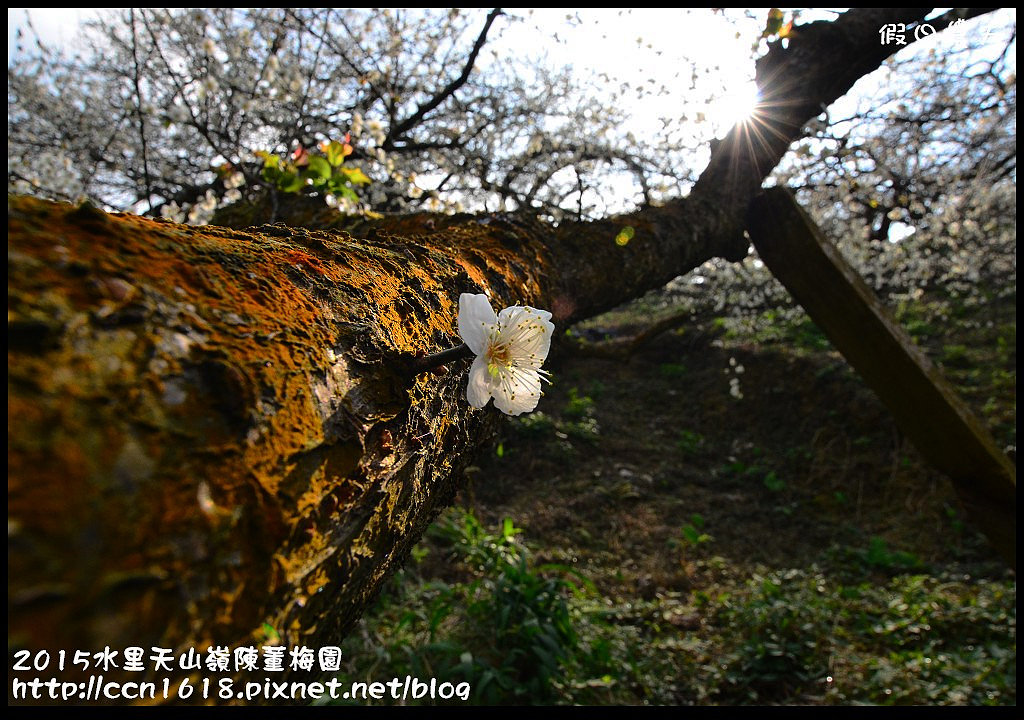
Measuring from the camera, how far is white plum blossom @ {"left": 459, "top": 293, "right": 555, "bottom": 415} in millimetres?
753

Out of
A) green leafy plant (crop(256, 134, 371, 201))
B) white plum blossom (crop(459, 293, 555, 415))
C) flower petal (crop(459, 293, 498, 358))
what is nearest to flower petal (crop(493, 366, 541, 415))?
white plum blossom (crop(459, 293, 555, 415))

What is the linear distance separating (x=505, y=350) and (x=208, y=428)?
496mm

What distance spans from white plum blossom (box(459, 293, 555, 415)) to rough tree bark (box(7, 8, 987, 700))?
66 millimetres

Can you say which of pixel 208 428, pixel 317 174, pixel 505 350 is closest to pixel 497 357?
pixel 505 350

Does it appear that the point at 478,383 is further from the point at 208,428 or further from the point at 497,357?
the point at 208,428

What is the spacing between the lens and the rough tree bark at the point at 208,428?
0.31 m

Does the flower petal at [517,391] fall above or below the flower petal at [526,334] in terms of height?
below

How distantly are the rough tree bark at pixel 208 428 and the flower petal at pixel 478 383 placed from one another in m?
0.05

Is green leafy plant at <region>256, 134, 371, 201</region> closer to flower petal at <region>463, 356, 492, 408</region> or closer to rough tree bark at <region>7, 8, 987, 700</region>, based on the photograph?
rough tree bark at <region>7, 8, 987, 700</region>

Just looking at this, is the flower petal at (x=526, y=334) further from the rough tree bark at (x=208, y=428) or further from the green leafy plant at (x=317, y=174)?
the green leafy plant at (x=317, y=174)

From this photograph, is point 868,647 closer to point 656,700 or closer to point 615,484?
point 656,700

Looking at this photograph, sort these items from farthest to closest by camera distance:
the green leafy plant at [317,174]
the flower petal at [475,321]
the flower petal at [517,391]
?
the green leafy plant at [317,174], the flower petal at [517,391], the flower petal at [475,321]

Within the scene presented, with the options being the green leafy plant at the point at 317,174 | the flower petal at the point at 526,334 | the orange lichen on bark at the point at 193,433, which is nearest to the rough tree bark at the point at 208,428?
the orange lichen on bark at the point at 193,433

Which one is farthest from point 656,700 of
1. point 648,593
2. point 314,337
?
point 314,337
